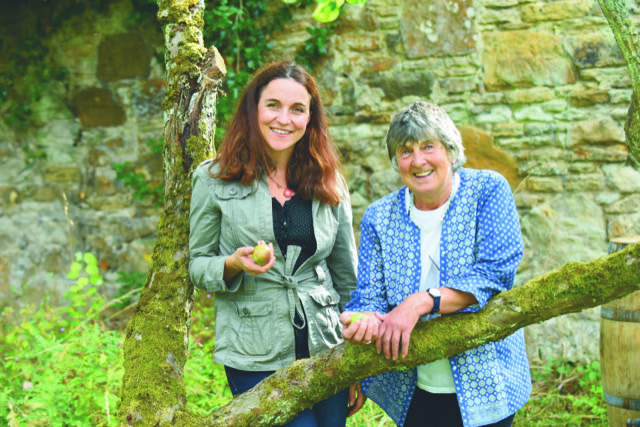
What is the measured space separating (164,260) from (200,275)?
0.43 metres

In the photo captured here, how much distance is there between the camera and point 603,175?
145 inches

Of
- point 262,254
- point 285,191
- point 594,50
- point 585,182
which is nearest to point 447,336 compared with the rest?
point 262,254

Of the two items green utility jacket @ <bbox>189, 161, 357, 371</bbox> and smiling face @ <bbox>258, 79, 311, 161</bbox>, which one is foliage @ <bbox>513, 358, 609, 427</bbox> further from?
smiling face @ <bbox>258, 79, 311, 161</bbox>

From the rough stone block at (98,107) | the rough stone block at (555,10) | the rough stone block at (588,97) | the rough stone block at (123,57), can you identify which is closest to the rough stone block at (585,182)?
the rough stone block at (588,97)

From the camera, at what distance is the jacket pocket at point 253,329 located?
1.92 metres

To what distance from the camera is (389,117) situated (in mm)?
3992

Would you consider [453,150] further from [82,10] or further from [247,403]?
[82,10]

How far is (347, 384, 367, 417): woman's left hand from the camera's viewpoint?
6.81ft

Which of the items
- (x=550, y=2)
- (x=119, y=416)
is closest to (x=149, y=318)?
(x=119, y=416)

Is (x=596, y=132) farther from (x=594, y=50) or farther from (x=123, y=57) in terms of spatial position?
(x=123, y=57)

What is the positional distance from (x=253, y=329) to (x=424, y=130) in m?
0.92

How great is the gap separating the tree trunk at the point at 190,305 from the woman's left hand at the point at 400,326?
7 cm

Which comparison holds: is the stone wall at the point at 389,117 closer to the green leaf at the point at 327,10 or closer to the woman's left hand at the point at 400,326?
the green leaf at the point at 327,10

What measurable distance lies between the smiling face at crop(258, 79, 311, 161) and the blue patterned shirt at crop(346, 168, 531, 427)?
41 cm
